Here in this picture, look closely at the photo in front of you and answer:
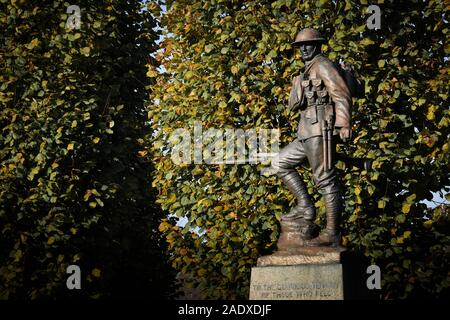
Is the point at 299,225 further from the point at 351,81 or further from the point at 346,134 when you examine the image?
the point at 351,81

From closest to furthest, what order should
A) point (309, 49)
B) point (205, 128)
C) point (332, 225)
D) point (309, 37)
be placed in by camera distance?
point (332, 225), point (309, 37), point (309, 49), point (205, 128)

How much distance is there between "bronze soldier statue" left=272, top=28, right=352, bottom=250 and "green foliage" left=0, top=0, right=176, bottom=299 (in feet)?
14.8

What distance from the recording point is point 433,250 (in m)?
9.68

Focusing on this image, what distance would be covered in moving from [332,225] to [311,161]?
3.10 feet

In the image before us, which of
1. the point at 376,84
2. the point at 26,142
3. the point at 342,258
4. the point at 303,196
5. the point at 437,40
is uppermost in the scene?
the point at 437,40

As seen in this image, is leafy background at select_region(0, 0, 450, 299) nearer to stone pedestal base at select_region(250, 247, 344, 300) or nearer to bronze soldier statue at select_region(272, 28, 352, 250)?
bronze soldier statue at select_region(272, 28, 352, 250)

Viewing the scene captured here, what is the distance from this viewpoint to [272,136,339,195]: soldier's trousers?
7875mm

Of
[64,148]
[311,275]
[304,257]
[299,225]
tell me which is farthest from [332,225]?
[64,148]

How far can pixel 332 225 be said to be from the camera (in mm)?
7785

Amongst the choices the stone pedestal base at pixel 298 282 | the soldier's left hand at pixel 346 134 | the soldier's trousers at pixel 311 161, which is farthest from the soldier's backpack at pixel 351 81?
the stone pedestal base at pixel 298 282

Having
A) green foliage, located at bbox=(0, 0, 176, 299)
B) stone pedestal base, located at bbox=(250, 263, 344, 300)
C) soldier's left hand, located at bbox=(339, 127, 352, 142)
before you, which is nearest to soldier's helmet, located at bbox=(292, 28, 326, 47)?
soldier's left hand, located at bbox=(339, 127, 352, 142)

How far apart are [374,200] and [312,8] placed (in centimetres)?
371
